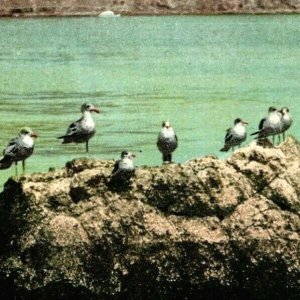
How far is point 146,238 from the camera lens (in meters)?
9.74

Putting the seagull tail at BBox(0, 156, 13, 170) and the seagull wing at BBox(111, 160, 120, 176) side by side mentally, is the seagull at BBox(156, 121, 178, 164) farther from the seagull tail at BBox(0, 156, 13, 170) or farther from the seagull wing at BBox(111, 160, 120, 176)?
the seagull wing at BBox(111, 160, 120, 176)

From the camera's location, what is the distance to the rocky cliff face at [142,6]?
391ft

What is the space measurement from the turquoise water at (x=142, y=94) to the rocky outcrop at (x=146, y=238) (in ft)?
16.3

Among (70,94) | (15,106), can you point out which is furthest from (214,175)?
(70,94)

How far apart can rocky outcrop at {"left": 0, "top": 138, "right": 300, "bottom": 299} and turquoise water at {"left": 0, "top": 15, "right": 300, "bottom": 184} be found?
496cm

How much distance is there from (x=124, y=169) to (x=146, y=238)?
0.56 meters

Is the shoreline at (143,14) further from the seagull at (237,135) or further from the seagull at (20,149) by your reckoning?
the seagull at (20,149)

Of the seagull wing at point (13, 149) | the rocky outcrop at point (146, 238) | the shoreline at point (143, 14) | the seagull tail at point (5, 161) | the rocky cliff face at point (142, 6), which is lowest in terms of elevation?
the shoreline at point (143, 14)

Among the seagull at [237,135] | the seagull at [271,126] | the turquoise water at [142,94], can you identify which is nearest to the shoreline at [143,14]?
the turquoise water at [142,94]

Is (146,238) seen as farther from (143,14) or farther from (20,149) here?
(143,14)

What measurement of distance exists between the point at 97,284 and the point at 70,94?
59.6 ft

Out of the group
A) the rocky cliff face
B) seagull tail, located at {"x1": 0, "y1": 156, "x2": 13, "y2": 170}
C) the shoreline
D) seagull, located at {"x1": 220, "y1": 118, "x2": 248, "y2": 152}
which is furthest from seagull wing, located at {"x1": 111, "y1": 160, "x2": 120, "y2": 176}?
the rocky cliff face

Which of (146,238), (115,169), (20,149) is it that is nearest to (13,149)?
(20,149)

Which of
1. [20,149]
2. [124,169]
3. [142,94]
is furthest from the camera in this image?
[142,94]
